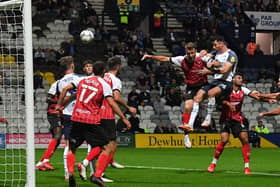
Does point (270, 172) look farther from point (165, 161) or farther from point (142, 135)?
point (142, 135)

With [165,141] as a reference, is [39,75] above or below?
above

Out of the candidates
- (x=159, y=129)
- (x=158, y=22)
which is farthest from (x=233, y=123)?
(x=158, y=22)

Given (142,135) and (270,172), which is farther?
(142,135)

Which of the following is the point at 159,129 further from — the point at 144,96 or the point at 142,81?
the point at 142,81

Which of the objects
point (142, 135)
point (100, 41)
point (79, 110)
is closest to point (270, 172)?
point (79, 110)

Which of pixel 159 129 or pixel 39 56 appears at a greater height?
pixel 39 56

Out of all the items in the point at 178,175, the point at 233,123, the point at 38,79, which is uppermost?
the point at 233,123

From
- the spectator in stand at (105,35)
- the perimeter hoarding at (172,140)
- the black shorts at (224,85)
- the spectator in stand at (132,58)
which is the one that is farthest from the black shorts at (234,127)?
the spectator in stand at (105,35)

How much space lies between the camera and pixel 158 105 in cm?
3444

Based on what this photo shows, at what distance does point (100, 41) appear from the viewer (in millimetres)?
35219

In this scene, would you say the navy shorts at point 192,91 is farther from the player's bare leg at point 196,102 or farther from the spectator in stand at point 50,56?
the spectator in stand at point 50,56

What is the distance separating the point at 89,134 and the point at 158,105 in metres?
22.3

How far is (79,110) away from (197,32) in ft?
88.3

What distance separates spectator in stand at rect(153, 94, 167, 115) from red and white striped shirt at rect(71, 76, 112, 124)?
868 inches
